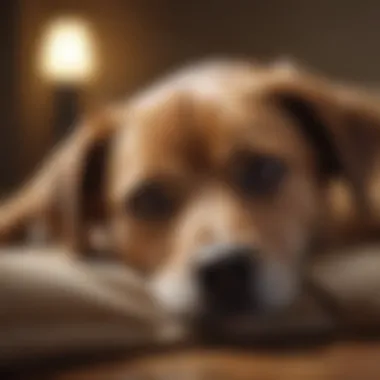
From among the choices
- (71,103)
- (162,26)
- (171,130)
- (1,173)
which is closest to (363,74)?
(162,26)

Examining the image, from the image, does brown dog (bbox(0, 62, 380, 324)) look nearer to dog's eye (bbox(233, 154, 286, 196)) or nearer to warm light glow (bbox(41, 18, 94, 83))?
dog's eye (bbox(233, 154, 286, 196))

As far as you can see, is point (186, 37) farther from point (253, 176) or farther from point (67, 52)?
point (253, 176)

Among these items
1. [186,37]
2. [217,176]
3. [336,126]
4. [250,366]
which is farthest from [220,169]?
[186,37]

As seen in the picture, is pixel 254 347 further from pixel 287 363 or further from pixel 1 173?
pixel 1 173

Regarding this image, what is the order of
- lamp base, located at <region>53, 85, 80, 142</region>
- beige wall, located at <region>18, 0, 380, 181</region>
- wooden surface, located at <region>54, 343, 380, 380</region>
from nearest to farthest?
wooden surface, located at <region>54, 343, 380, 380</region> < beige wall, located at <region>18, 0, 380, 181</region> < lamp base, located at <region>53, 85, 80, 142</region>

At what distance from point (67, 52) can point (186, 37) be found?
337 millimetres

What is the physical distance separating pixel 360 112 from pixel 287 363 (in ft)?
1.47

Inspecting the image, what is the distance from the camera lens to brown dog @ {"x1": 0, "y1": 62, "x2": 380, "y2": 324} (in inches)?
43.2

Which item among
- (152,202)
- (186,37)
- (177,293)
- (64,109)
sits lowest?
(177,293)

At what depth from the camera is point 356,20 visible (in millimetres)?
2078

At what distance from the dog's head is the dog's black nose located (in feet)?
0.16

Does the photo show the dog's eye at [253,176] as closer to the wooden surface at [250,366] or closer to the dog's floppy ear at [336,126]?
the dog's floppy ear at [336,126]

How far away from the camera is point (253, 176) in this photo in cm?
112

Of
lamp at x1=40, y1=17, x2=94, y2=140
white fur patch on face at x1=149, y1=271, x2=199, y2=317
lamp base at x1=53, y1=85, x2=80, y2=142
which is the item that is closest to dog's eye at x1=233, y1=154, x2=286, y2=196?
white fur patch on face at x1=149, y1=271, x2=199, y2=317
